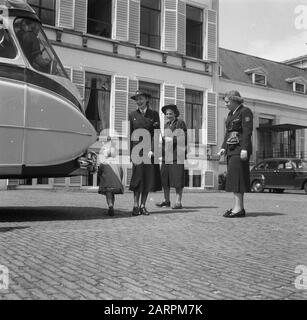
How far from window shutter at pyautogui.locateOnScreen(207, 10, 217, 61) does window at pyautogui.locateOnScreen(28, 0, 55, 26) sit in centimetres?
781

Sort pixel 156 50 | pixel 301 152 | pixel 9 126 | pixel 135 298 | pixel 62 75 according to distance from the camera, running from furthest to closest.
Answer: pixel 301 152
pixel 156 50
pixel 62 75
pixel 9 126
pixel 135 298

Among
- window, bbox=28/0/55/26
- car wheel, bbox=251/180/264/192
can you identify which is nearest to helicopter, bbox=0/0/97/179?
window, bbox=28/0/55/26

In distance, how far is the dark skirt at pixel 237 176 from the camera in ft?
24.1

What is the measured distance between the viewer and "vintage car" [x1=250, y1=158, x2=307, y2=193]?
832 inches

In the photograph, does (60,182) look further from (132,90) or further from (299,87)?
(299,87)

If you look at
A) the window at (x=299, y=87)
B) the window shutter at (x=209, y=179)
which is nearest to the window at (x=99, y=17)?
the window shutter at (x=209, y=179)

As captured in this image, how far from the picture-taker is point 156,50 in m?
20.5

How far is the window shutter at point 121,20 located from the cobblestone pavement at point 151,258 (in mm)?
13339

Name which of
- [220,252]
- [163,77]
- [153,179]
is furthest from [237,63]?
[220,252]

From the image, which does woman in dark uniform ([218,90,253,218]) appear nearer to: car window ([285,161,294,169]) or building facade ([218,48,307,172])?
car window ([285,161,294,169])

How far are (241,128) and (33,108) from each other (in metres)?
3.10

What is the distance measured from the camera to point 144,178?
7.65 meters

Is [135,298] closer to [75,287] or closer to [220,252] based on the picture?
[75,287]

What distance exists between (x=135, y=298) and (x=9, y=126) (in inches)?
164
